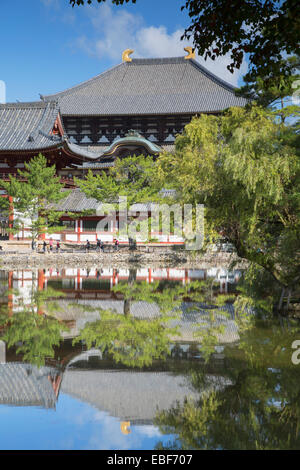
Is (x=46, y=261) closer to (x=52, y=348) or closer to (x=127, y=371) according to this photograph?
(x=52, y=348)

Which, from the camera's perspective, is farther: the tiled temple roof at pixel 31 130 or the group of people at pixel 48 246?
the tiled temple roof at pixel 31 130

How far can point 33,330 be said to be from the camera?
444 inches

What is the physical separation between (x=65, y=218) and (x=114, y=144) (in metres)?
7.92

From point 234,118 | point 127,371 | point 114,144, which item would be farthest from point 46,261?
point 127,371

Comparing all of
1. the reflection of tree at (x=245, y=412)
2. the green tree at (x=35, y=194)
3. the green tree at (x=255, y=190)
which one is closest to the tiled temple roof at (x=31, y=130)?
the green tree at (x=35, y=194)

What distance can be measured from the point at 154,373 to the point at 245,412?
2.12 metres

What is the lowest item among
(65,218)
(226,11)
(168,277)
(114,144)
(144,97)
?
(168,277)

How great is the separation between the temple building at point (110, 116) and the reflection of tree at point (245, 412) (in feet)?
100

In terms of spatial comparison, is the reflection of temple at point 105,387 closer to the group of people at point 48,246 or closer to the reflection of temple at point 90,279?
the reflection of temple at point 90,279

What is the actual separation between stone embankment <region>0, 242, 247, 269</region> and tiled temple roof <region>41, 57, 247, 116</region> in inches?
702

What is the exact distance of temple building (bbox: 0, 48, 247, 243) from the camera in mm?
38812

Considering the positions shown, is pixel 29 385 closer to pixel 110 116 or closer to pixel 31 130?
pixel 31 130

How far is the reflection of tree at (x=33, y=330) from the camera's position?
31.1 feet

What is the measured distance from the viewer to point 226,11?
6324 millimetres
